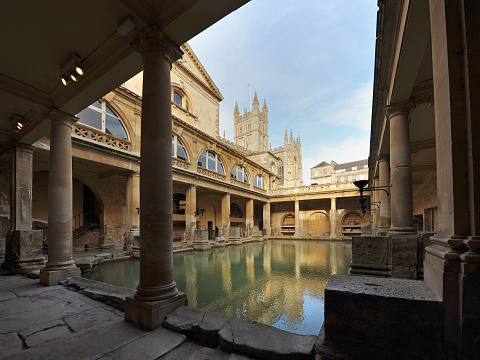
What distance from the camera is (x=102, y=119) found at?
37.6 ft

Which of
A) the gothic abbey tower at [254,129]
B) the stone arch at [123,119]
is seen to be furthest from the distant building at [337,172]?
the stone arch at [123,119]

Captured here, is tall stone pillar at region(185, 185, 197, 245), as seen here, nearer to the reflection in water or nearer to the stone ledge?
the reflection in water

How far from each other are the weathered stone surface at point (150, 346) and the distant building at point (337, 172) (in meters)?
53.2

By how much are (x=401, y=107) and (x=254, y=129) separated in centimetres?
5273

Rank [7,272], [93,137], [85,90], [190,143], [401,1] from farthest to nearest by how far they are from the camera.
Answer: [190,143], [93,137], [7,272], [85,90], [401,1]

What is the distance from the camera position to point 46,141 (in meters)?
9.34

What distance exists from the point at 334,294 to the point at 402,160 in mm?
4984

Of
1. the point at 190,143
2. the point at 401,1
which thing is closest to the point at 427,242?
the point at 401,1

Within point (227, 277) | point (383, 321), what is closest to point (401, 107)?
point (383, 321)

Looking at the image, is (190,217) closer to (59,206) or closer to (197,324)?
(59,206)

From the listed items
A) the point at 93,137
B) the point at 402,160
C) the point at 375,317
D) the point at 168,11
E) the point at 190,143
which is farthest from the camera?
the point at 190,143

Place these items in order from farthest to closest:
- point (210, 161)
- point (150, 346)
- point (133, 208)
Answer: point (210, 161) < point (133, 208) < point (150, 346)

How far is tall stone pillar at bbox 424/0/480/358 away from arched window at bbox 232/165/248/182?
1967 centimetres

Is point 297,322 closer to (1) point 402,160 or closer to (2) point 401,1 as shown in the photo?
(1) point 402,160
